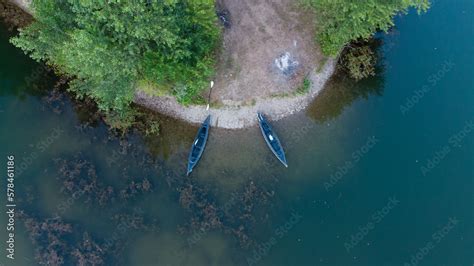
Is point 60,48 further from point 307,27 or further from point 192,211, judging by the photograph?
point 307,27

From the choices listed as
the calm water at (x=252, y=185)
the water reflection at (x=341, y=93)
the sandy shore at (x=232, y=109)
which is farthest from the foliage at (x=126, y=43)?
the water reflection at (x=341, y=93)

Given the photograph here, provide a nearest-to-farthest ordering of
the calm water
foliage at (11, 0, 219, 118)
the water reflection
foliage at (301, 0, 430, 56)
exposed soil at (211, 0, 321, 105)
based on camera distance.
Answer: foliage at (11, 0, 219, 118) → foliage at (301, 0, 430, 56) → the calm water → exposed soil at (211, 0, 321, 105) → the water reflection

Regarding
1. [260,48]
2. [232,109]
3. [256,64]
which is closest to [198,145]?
[232,109]

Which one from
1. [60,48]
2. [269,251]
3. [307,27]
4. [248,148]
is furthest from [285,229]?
[60,48]

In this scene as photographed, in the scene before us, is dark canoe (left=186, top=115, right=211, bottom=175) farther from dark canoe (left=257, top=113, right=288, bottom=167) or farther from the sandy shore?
dark canoe (left=257, top=113, right=288, bottom=167)

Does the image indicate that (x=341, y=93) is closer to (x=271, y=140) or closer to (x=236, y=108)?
(x=271, y=140)

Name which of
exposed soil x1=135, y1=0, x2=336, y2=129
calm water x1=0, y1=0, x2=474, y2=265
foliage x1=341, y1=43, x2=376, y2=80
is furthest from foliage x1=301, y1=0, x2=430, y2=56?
calm water x1=0, y1=0, x2=474, y2=265
